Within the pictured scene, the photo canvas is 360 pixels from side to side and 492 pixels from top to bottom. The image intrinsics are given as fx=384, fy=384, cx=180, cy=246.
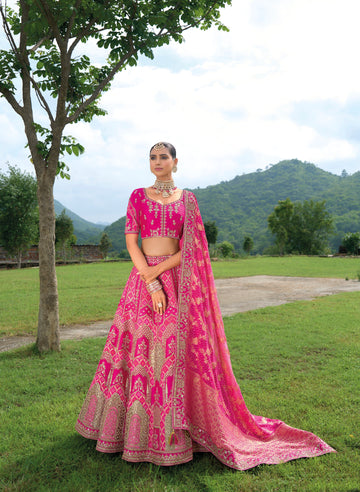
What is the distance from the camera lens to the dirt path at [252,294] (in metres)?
6.98

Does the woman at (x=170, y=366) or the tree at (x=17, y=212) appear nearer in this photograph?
the woman at (x=170, y=366)

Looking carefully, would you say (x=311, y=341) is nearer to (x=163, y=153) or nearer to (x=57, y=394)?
(x=57, y=394)

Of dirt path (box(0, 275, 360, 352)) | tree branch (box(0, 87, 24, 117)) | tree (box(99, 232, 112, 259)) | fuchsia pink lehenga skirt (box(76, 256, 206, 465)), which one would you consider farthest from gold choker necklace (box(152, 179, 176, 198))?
tree (box(99, 232, 112, 259))

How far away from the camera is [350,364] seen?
513 centimetres

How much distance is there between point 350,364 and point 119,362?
356 cm

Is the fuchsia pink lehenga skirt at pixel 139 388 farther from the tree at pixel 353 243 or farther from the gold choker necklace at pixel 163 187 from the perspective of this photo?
the tree at pixel 353 243

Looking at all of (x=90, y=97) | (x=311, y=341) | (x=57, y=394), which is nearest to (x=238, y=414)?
(x=57, y=394)

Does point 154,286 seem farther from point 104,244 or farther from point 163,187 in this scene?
point 104,244

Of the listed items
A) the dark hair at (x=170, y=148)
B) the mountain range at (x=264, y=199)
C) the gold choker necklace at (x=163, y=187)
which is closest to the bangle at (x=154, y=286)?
the gold choker necklace at (x=163, y=187)

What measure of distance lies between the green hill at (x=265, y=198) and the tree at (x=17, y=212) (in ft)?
69.9

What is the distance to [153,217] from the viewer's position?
119 inches

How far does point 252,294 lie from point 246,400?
26.6 ft

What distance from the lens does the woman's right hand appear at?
2916 mm

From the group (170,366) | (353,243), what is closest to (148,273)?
(170,366)
